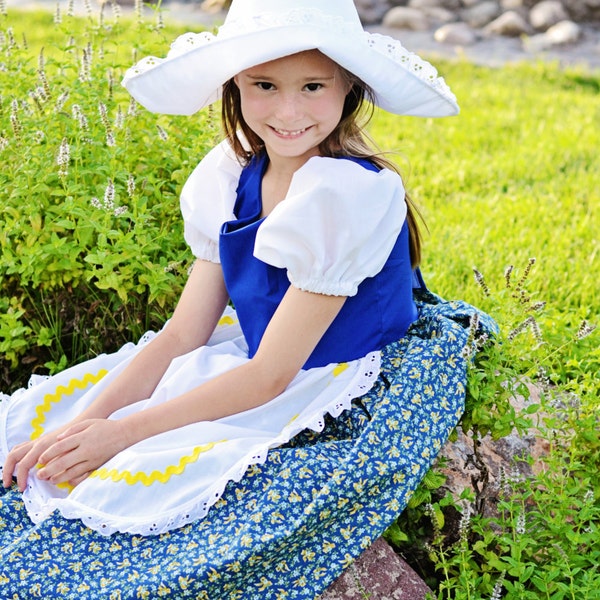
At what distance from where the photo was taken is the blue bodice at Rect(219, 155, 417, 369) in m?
2.30

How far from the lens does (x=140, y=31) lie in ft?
10.2

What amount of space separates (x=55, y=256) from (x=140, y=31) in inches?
32.0

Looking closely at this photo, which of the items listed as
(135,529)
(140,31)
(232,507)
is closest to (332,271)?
(232,507)

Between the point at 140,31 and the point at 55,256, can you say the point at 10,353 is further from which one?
the point at 140,31

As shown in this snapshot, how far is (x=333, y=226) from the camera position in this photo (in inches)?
84.3

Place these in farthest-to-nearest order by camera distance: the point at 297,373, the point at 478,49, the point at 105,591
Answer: the point at 478,49, the point at 297,373, the point at 105,591

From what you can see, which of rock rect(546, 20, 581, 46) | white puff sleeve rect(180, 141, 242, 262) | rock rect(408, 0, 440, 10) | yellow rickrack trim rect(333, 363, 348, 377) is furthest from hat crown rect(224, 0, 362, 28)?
rock rect(408, 0, 440, 10)

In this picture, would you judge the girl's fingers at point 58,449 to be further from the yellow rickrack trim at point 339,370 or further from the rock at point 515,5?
the rock at point 515,5

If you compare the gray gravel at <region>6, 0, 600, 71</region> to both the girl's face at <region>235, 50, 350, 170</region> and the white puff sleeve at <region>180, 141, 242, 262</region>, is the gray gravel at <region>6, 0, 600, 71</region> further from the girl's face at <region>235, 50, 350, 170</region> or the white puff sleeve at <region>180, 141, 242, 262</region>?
the girl's face at <region>235, 50, 350, 170</region>

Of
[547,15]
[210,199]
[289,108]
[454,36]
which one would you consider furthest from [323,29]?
[547,15]

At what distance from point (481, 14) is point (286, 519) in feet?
23.9

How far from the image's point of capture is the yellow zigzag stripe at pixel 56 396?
240 centimetres

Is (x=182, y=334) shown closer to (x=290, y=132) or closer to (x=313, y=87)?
(x=290, y=132)

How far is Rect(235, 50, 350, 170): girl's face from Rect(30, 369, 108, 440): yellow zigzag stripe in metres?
0.79
